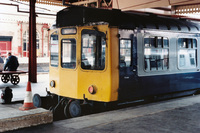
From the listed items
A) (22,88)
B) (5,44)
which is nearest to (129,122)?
(22,88)

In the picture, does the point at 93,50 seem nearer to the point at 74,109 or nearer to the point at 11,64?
the point at 74,109

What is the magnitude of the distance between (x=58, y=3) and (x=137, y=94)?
7.31 meters

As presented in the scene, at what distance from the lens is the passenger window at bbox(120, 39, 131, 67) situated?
275 inches

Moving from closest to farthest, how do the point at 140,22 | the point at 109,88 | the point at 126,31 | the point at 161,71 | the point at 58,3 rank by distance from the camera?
the point at 109,88 < the point at 126,31 < the point at 140,22 < the point at 161,71 < the point at 58,3

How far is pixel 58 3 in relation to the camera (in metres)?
12.8

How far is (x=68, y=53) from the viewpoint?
7.29m

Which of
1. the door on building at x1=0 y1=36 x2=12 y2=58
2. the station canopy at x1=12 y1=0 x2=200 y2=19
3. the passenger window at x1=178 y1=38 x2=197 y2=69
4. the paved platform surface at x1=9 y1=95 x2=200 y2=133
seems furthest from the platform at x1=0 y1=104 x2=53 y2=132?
the door on building at x1=0 y1=36 x2=12 y2=58

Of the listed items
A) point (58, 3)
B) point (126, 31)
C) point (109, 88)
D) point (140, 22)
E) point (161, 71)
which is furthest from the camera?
point (58, 3)

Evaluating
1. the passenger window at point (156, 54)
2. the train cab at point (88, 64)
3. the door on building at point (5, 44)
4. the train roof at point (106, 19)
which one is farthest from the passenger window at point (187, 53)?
the door on building at point (5, 44)

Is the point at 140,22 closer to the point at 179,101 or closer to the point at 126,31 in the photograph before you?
the point at 126,31

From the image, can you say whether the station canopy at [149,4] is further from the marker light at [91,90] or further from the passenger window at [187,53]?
the marker light at [91,90]

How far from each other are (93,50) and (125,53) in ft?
2.96

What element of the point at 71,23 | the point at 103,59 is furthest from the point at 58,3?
the point at 103,59

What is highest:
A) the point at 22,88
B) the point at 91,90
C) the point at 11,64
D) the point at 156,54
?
the point at 156,54
